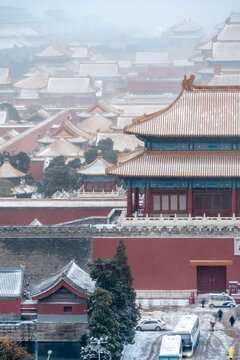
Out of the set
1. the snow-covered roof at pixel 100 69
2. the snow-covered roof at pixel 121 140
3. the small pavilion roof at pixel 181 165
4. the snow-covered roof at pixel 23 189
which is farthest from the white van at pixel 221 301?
the snow-covered roof at pixel 100 69

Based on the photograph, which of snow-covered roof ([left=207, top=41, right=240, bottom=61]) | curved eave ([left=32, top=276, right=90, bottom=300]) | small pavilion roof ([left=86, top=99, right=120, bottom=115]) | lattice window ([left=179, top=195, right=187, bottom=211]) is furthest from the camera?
snow-covered roof ([left=207, top=41, right=240, bottom=61])

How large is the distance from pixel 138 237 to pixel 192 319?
7.84 m

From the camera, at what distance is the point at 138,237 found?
5169cm

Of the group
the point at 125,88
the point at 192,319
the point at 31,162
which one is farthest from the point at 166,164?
the point at 125,88

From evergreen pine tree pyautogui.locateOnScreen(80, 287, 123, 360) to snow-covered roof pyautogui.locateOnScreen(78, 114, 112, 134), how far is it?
190ft

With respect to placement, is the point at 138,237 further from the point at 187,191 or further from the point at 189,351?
the point at 189,351

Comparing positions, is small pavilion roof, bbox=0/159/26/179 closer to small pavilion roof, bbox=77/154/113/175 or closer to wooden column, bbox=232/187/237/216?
small pavilion roof, bbox=77/154/113/175

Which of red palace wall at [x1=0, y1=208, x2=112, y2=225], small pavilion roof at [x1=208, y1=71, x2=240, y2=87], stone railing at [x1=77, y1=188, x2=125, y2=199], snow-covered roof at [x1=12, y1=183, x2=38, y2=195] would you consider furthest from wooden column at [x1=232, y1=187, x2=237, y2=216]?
small pavilion roof at [x1=208, y1=71, x2=240, y2=87]

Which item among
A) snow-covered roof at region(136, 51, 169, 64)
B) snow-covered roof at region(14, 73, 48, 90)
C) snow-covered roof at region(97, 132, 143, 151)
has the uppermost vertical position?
snow-covered roof at region(136, 51, 169, 64)

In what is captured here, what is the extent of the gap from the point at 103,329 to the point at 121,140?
153 ft

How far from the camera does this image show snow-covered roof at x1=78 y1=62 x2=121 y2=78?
5477 inches

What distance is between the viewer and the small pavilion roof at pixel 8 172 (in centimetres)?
7125

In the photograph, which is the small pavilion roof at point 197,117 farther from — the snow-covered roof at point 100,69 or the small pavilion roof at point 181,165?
the snow-covered roof at point 100,69

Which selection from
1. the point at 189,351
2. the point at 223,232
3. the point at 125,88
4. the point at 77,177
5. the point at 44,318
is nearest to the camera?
the point at 189,351
